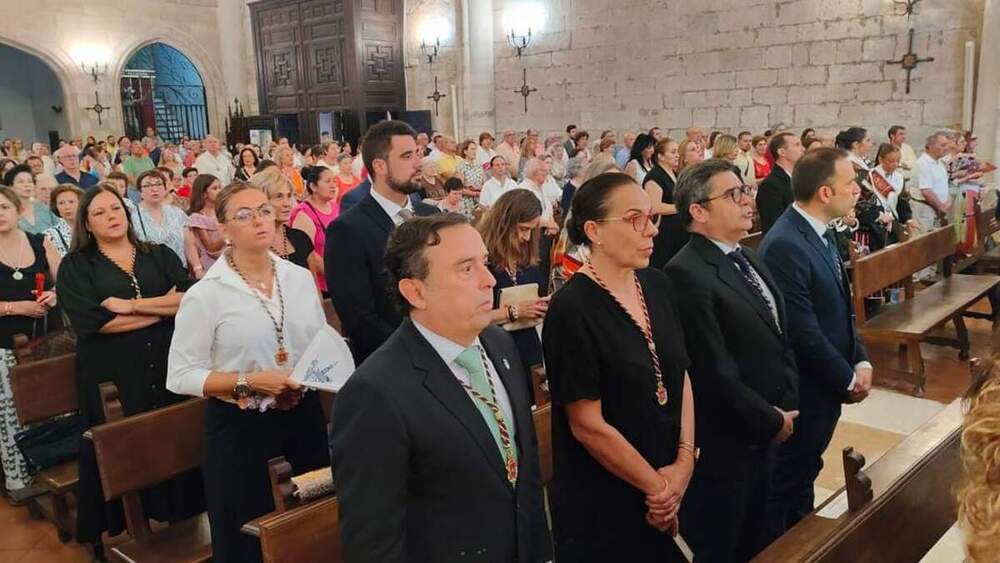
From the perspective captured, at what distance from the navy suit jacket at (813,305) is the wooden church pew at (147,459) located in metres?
2.20

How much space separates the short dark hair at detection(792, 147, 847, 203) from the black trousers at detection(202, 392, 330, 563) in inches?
82.9

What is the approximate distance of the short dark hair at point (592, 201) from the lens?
7.02 feet

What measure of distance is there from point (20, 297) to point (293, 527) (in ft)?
10.0

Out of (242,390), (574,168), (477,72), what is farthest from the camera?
(477,72)

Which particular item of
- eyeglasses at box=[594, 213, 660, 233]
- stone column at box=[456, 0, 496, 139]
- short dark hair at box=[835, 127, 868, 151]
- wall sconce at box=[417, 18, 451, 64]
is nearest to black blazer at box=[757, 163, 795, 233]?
short dark hair at box=[835, 127, 868, 151]

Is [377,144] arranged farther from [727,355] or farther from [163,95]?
[163,95]

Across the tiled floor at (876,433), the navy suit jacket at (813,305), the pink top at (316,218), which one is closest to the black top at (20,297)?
the tiled floor at (876,433)

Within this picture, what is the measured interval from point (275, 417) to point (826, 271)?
82.3 inches

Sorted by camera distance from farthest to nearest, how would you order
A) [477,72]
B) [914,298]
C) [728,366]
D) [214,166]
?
[477,72] → [214,166] → [914,298] → [728,366]

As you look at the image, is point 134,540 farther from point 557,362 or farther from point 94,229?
point 557,362

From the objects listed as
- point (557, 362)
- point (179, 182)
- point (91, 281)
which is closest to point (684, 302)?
point (557, 362)

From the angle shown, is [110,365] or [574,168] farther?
[574,168]

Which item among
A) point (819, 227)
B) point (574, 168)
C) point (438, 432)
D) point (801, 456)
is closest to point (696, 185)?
point (819, 227)

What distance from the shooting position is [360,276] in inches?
110
